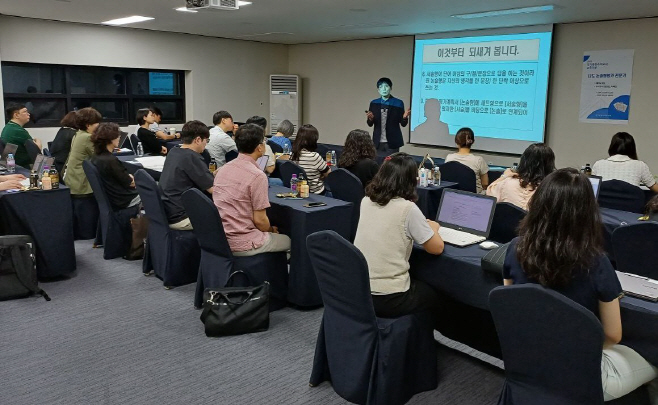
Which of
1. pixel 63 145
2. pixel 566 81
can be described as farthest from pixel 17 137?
pixel 566 81

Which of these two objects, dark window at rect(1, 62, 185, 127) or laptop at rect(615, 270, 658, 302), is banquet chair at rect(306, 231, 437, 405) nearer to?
laptop at rect(615, 270, 658, 302)

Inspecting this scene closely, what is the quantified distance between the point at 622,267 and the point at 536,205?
1.55 meters

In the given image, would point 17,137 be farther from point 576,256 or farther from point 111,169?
point 576,256

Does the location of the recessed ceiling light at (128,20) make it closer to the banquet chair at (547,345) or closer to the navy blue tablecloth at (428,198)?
the navy blue tablecloth at (428,198)

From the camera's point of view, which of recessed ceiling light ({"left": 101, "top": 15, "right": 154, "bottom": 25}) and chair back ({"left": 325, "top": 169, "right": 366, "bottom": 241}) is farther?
recessed ceiling light ({"left": 101, "top": 15, "right": 154, "bottom": 25})

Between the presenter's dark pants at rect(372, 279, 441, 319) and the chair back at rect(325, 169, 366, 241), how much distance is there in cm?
223

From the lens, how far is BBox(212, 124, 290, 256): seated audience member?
3.48 meters

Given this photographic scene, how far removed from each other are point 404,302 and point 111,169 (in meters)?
3.25

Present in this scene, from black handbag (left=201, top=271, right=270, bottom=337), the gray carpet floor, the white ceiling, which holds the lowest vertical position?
the gray carpet floor

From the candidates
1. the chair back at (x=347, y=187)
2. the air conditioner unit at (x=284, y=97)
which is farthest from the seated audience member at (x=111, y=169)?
the air conditioner unit at (x=284, y=97)

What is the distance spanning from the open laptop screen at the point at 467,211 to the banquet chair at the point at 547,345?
44.5 inches

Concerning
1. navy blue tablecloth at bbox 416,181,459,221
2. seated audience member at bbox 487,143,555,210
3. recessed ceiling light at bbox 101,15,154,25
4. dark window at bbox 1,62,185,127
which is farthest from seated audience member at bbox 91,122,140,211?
dark window at bbox 1,62,185,127

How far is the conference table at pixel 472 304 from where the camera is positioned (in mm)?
1965

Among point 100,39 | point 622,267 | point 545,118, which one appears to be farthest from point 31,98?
point 622,267
